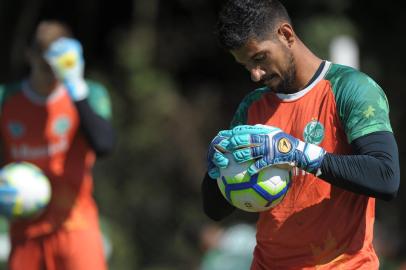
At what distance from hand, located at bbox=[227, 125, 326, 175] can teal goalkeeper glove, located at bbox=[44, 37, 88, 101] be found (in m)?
2.77

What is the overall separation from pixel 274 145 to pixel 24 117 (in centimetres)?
316

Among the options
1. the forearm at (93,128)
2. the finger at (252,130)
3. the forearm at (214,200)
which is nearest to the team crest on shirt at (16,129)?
the forearm at (93,128)

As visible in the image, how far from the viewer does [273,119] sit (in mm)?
4555

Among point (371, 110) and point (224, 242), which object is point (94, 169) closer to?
point (224, 242)

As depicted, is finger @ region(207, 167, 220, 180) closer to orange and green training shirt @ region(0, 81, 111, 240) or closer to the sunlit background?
orange and green training shirt @ region(0, 81, 111, 240)

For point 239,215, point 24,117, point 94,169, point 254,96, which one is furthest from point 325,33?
point 254,96

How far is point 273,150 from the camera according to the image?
4.12 meters

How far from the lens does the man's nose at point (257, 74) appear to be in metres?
4.33

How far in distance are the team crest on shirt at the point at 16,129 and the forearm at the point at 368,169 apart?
10.5ft

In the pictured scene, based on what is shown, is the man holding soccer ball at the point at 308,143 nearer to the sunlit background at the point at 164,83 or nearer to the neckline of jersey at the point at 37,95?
the neckline of jersey at the point at 37,95

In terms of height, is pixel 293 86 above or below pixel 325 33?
above

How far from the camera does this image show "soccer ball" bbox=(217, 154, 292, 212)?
426 centimetres

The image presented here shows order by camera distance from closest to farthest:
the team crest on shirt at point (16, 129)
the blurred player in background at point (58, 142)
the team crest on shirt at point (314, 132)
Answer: the team crest on shirt at point (314, 132), the blurred player in background at point (58, 142), the team crest on shirt at point (16, 129)

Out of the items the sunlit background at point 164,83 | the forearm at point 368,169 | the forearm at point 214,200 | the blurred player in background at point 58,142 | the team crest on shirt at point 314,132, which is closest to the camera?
the forearm at point 368,169
